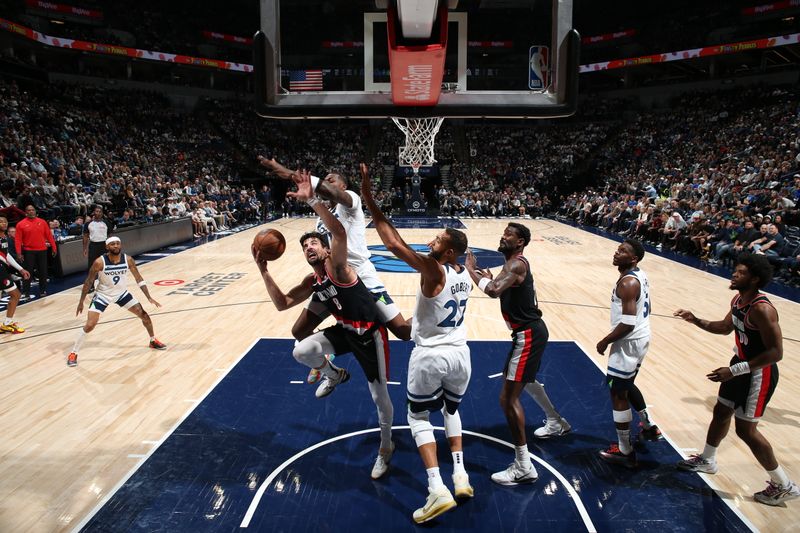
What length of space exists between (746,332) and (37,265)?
35.7 feet

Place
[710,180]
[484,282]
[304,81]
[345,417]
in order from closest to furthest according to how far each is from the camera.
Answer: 1. [484,282]
2. [345,417]
3. [304,81]
4. [710,180]

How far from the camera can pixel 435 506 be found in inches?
129

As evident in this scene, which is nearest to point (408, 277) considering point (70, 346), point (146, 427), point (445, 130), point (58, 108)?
point (70, 346)

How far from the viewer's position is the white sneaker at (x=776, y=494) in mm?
3580

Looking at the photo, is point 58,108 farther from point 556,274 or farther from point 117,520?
point 117,520

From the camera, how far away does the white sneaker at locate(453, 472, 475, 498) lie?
3432 mm

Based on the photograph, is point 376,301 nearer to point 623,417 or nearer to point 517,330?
point 517,330

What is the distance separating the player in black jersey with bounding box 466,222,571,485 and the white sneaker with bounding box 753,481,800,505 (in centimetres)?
152

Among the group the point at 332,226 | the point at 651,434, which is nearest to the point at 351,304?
the point at 332,226

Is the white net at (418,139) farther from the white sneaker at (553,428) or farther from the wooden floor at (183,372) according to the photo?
the white sneaker at (553,428)

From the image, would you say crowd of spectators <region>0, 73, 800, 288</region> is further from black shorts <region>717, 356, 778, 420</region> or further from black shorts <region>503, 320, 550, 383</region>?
black shorts <region>503, 320, 550, 383</region>

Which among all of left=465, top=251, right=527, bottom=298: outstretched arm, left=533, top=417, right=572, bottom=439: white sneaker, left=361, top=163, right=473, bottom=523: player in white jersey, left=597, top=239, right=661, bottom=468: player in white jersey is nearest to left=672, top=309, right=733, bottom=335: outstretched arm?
left=597, top=239, right=661, bottom=468: player in white jersey

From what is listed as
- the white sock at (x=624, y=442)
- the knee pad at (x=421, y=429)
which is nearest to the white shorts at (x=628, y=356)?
the white sock at (x=624, y=442)

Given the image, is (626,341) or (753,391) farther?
(626,341)
